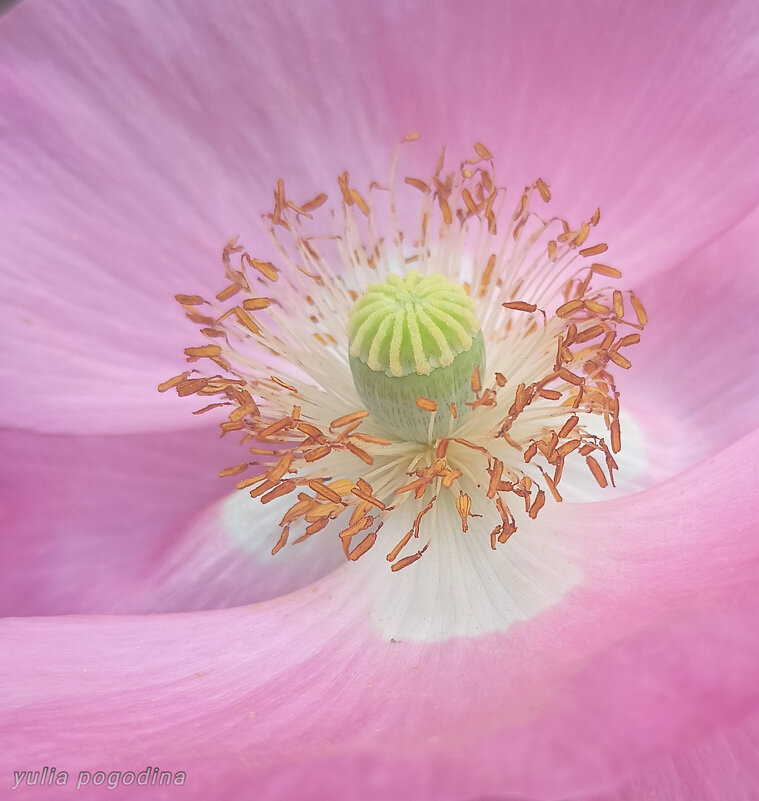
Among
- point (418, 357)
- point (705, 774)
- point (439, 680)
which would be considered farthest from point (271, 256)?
point (705, 774)

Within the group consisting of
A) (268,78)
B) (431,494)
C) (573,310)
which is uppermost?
(268,78)

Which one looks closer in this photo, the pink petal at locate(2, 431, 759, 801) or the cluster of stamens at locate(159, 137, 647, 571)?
the pink petal at locate(2, 431, 759, 801)

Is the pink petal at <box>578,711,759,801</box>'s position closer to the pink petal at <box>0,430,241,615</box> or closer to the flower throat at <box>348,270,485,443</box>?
the flower throat at <box>348,270,485,443</box>

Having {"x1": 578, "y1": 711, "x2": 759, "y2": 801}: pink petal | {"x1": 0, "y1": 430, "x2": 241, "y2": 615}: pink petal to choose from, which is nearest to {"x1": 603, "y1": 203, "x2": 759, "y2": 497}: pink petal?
{"x1": 578, "y1": 711, "x2": 759, "y2": 801}: pink petal

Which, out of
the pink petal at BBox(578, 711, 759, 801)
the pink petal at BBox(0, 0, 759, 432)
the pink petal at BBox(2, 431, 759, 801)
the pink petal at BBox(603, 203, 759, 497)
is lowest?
the pink petal at BBox(578, 711, 759, 801)

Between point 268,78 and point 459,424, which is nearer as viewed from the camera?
point 459,424

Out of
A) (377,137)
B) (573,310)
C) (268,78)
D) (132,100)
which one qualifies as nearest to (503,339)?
(573,310)

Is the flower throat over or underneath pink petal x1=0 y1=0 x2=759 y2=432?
underneath

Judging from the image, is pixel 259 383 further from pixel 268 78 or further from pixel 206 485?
pixel 268 78
